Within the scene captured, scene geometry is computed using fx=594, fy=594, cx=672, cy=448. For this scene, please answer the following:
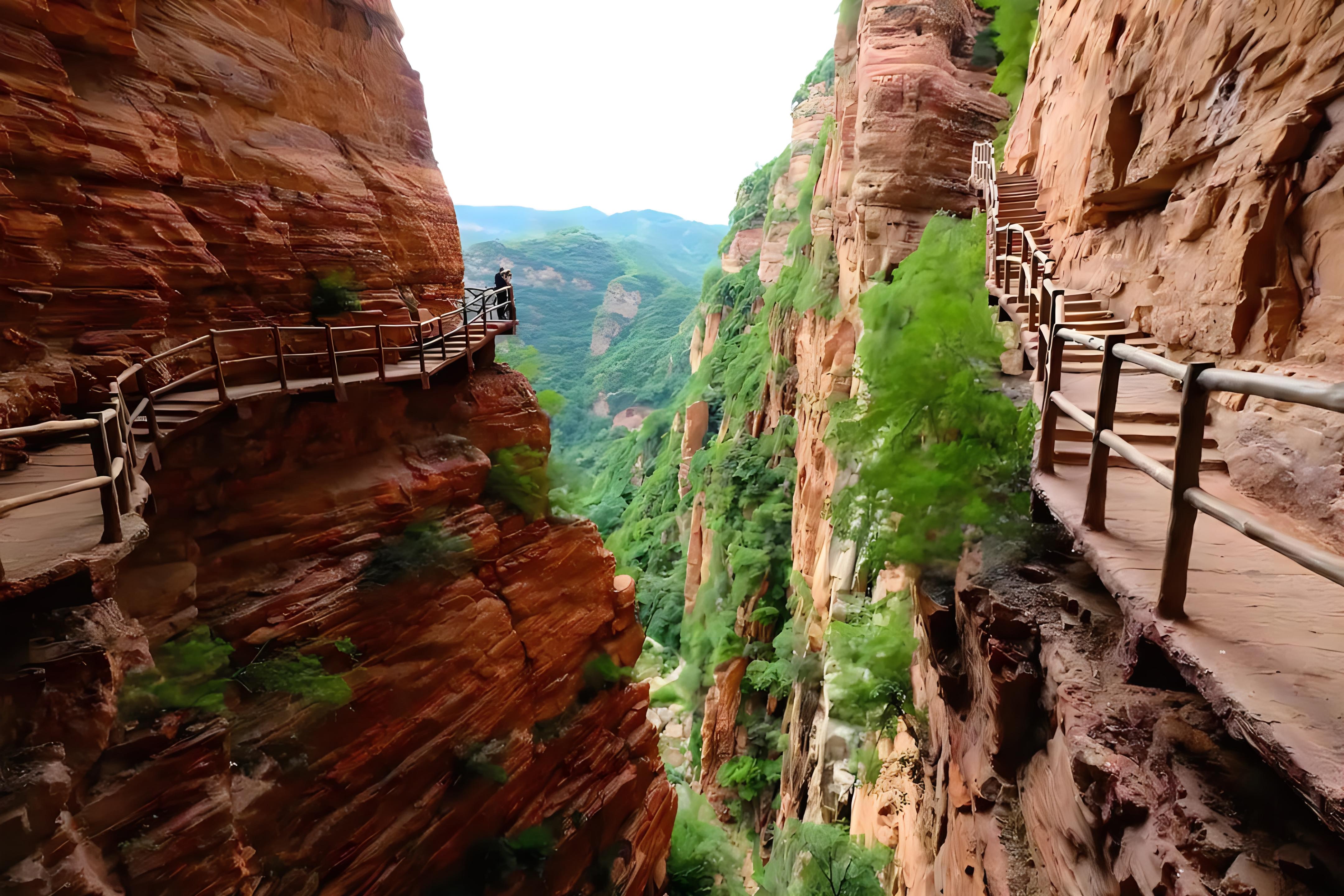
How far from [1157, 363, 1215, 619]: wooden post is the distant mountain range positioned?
96335 millimetres

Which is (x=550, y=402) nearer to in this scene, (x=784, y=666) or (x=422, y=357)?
(x=422, y=357)

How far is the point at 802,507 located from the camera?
59.2ft

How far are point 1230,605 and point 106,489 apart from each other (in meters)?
5.60

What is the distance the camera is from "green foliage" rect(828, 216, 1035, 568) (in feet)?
15.9

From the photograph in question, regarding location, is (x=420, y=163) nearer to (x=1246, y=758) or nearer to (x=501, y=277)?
(x=501, y=277)

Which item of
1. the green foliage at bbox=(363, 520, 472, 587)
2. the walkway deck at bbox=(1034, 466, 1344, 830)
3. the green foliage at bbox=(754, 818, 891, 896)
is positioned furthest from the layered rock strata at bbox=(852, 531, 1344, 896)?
the green foliage at bbox=(363, 520, 472, 587)

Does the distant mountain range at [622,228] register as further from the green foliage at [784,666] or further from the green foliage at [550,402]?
the green foliage at [550,402]

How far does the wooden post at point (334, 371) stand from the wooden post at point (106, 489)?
3.06 m

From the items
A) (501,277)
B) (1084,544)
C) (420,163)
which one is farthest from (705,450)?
(1084,544)

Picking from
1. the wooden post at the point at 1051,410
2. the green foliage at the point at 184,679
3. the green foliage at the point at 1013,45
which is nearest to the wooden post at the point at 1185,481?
the wooden post at the point at 1051,410

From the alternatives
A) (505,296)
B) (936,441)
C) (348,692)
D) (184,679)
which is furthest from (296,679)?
(505,296)

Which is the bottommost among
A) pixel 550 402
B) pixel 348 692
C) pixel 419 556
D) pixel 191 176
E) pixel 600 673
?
pixel 600 673

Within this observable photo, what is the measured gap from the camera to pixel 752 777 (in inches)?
632

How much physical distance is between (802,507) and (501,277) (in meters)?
11.2
